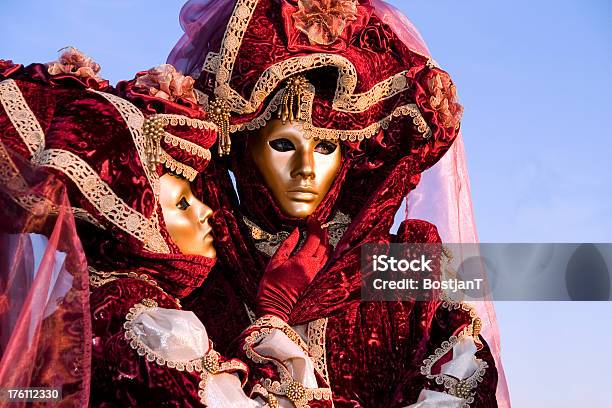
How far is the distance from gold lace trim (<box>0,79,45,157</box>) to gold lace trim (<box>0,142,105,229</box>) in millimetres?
120

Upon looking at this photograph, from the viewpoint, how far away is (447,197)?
5.68 metres

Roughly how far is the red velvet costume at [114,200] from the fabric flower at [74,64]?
4cm

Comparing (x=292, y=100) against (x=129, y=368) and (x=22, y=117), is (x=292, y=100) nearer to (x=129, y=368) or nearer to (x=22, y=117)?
(x=22, y=117)

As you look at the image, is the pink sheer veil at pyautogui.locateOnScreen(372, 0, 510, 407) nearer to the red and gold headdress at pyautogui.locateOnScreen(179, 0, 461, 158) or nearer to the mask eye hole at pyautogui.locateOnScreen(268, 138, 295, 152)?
the red and gold headdress at pyautogui.locateOnScreen(179, 0, 461, 158)

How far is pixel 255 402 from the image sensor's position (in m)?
4.70

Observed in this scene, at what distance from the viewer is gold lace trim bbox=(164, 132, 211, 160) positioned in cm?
475

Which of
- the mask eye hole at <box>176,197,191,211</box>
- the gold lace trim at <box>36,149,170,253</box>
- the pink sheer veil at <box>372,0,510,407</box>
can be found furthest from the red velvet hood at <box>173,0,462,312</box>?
the gold lace trim at <box>36,149,170,253</box>

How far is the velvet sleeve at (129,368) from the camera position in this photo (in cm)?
443

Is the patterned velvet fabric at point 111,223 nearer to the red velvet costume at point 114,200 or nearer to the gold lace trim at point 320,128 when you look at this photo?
the red velvet costume at point 114,200

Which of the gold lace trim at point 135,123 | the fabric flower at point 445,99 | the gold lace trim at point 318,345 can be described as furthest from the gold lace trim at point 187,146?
the fabric flower at point 445,99

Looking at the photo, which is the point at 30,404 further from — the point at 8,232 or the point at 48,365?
the point at 8,232

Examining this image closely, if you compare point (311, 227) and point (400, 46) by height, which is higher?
point (400, 46)

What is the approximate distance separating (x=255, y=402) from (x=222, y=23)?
5.00 feet

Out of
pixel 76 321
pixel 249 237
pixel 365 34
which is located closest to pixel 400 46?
pixel 365 34
